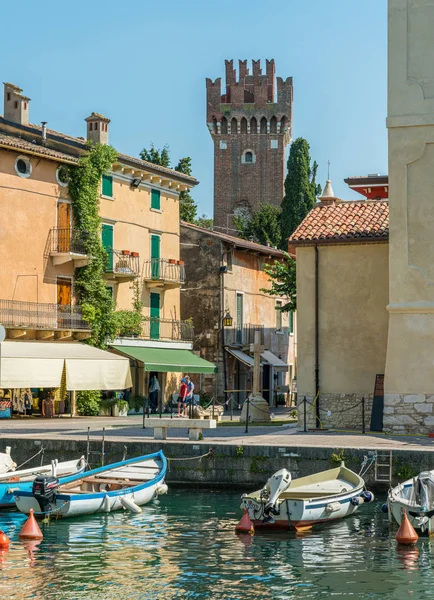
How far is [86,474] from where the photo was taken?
24.4 m

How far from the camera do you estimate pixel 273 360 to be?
200 ft

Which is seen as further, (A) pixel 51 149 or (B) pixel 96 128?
(B) pixel 96 128

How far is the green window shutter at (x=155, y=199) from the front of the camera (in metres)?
52.2

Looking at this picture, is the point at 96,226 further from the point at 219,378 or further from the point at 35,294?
the point at 219,378

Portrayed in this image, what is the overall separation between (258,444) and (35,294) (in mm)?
19636

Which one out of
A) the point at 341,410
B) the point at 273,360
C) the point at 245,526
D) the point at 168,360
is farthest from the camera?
the point at 273,360

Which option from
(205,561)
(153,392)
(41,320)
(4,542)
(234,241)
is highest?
(234,241)

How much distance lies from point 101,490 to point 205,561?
6.26 metres

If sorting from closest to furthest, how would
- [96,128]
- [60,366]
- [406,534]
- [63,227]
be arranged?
1. [406,534]
2. [60,366]
3. [63,227]
4. [96,128]

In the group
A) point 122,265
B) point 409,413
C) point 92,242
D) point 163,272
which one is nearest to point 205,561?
point 409,413

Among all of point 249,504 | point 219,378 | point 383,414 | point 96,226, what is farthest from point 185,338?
point 249,504

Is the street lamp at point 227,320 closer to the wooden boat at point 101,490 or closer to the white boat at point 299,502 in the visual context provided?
the wooden boat at point 101,490

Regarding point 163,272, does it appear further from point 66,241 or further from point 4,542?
point 4,542

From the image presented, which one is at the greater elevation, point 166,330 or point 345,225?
point 345,225
